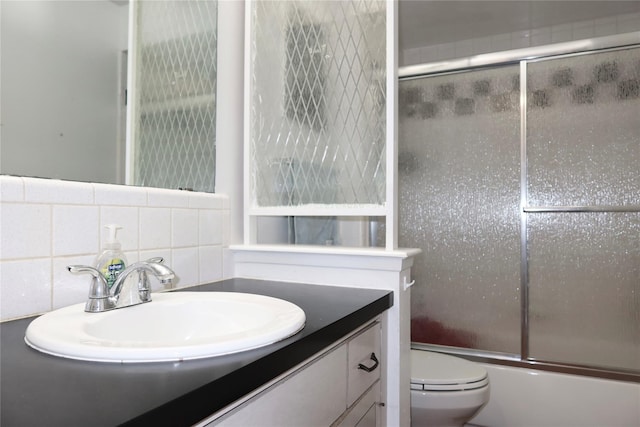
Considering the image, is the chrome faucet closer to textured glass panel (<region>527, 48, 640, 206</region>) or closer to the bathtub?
the bathtub

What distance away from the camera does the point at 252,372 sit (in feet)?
1.81

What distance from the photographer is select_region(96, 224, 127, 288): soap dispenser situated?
2.74 feet

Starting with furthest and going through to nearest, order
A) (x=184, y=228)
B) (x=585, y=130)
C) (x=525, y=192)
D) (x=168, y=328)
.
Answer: (x=525, y=192)
(x=585, y=130)
(x=184, y=228)
(x=168, y=328)

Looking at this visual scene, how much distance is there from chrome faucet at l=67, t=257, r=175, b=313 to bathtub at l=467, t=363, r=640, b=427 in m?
1.76

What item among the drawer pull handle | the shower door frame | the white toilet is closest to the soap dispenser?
the drawer pull handle

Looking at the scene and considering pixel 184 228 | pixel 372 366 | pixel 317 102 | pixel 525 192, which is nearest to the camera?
pixel 372 366

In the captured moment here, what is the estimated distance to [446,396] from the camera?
152cm

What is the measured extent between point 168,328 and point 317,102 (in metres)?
0.76

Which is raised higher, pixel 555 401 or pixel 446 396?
pixel 446 396

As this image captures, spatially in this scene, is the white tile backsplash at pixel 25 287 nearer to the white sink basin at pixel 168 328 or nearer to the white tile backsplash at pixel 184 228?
the white sink basin at pixel 168 328

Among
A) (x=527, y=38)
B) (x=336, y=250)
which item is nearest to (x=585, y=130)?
(x=527, y=38)

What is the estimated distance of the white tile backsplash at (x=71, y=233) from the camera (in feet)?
2.46

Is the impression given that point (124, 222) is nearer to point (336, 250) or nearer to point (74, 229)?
point (74, 229)

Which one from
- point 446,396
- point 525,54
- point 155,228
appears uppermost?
point 525,54
